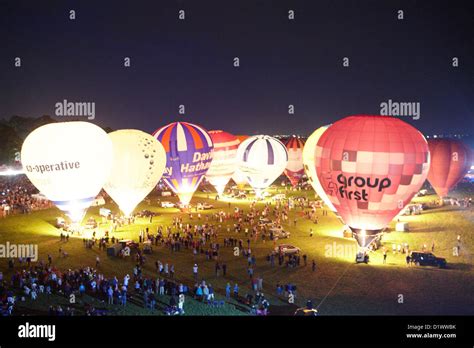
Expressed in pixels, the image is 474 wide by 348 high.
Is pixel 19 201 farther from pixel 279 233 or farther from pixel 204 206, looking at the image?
pixel 279 233

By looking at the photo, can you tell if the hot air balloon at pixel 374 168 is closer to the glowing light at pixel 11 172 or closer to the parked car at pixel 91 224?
the parked car at pixel 91 224

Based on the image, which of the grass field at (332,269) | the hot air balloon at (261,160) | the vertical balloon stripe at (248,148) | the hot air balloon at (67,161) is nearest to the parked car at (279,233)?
the grass field at (332,269)

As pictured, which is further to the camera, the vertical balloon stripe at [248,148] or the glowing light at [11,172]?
the glowing light at [11,172]

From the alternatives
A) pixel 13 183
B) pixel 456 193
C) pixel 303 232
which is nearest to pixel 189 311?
pixel 303 232

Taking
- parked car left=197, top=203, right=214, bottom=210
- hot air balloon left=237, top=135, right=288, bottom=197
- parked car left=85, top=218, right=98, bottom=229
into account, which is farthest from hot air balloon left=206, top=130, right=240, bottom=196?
parked car left=85, top=218, right=98, bottom=229

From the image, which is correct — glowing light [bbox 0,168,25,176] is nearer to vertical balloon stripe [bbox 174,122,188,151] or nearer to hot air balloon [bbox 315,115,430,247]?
vertical balloon stripe [bbox 174,122,188,151]
